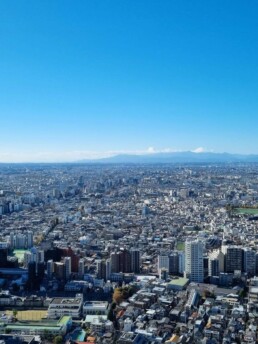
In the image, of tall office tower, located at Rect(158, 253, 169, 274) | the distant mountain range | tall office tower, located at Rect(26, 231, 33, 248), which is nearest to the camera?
tall office tower, located at Rect(158, 253, 169, 274)

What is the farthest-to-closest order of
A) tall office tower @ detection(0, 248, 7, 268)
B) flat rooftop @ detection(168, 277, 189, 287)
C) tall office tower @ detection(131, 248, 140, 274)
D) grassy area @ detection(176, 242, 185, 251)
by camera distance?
grassy area @ detection(176, 242, 185, 251), tall office tower @ detection(0, 248, 7, 268), tall office tower @ detection(131, 248, 140, 274), flat rooftop @ detection(168, 277, 189, 287)

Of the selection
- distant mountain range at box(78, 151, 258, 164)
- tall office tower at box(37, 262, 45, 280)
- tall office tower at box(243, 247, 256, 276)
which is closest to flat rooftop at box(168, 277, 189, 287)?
tall office tower at box(243, 247, 256, 276)

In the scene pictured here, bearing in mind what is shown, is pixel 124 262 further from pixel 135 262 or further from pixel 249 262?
pixel 249 262

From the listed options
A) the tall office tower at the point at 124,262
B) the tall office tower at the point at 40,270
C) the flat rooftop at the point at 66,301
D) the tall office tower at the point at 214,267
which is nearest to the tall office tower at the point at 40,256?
the tall office tower at the point at 40,270

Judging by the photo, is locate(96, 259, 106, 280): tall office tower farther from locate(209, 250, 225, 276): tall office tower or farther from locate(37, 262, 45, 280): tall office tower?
locate(209, 250, 225, 276): tall office tower

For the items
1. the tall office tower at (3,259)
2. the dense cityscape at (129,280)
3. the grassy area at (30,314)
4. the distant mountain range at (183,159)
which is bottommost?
the grassy area at (30,314)

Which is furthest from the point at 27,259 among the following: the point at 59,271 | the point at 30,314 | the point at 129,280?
the point at 30,314

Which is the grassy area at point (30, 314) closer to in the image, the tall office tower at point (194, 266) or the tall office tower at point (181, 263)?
the tall office tower at point (194, 266)

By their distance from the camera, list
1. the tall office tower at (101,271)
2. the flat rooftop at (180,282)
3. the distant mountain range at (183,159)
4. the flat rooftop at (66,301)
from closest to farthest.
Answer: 1. the flat rooftop at (66,301)
2. the flat rooftop at (180,282)
3. the tall office tower at (101,271)
4. the distant mountain range at (183,159)
